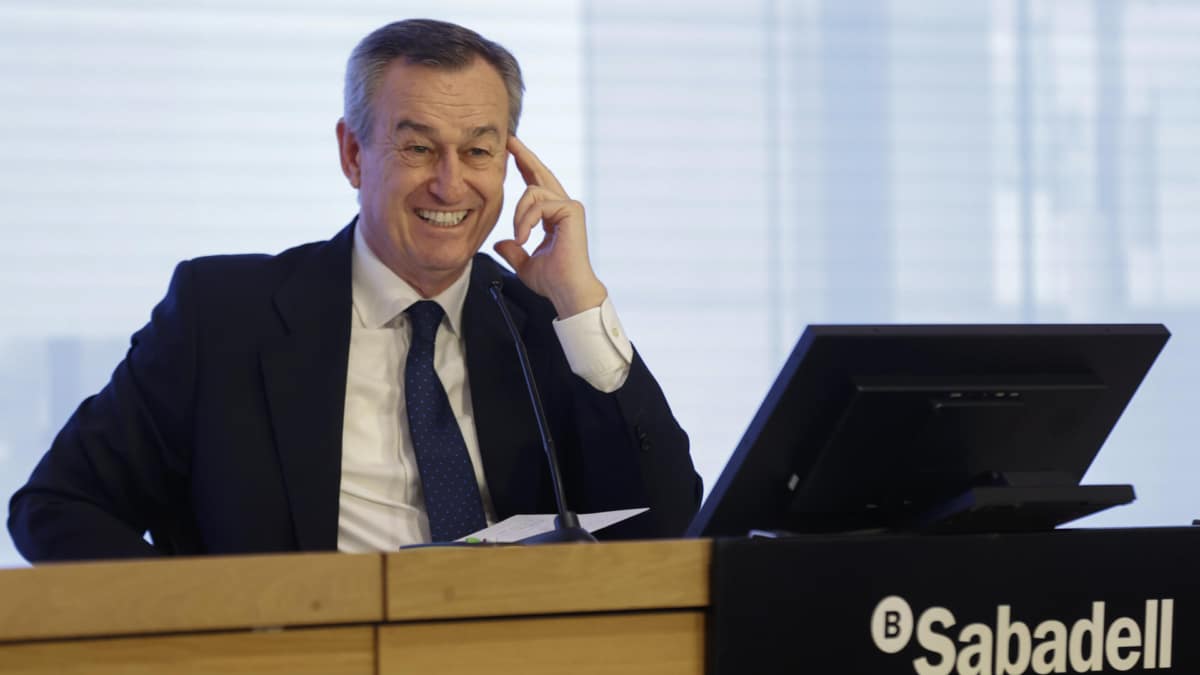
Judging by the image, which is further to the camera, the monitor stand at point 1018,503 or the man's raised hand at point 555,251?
the man's raised hand at point 555,251

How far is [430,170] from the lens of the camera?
6.42ft

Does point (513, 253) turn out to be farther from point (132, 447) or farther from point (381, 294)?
point (132, 447)

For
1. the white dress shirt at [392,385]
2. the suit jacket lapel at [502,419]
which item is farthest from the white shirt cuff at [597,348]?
the suit jacket lapel at [502,419]

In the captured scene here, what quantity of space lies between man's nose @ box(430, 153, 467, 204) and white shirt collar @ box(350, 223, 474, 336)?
0.14 meters

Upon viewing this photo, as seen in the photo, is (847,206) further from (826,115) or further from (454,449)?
(454,449)

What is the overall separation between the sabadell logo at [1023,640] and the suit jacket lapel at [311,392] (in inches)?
35.2

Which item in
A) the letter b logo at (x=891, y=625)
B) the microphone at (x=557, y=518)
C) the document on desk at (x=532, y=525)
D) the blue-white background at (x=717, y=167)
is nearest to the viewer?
the letter b logo at (x=891, y=625)

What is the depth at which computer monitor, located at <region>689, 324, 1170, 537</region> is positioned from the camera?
1.23m

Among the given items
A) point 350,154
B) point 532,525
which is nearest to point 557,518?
point 532,525

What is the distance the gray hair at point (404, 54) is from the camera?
6.45ft

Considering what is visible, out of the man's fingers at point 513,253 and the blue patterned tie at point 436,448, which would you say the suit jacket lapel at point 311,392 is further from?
the man's fingers at point 513,253

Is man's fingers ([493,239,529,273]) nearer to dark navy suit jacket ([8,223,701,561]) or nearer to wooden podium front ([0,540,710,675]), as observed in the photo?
dark navy suit jacket ([8,223,701,561])

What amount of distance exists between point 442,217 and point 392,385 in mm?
248

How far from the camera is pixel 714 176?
3.29 metres
